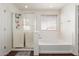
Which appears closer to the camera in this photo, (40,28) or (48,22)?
(48,22)

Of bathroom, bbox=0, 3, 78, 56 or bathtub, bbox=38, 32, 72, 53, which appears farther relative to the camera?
bathtub, bbox=38, 32, 72, 53

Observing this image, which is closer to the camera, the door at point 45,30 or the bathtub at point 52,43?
the door at point 45,30

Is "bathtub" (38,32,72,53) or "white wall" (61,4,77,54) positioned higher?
"white wall" (61,4,77,54)

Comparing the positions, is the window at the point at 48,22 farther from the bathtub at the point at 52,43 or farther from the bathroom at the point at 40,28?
the bathtub at the point at 52,43

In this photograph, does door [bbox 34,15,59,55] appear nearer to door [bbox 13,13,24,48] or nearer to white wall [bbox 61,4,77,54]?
white wall [bbox 61,4,77,54]

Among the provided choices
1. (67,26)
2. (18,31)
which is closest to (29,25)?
(18,31)

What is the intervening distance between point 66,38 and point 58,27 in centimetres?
65

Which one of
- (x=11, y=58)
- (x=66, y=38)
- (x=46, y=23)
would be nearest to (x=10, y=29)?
(x=46, y=23)

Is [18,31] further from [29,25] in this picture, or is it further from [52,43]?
[52,43]

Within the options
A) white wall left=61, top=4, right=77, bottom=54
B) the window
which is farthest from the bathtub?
the window

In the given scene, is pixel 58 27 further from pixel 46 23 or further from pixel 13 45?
pixel 13 45

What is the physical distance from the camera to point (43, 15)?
10.2 ft

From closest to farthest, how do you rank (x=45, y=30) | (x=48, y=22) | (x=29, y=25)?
(x=48, y=22) < (x=45, y=30) < (x=29, y=25)

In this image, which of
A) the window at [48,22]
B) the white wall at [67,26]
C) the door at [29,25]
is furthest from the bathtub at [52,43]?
the door at [29,25]
